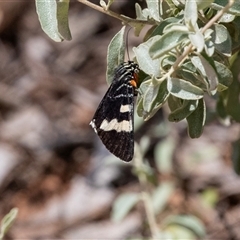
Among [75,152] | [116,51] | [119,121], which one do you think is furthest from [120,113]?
[75,152]

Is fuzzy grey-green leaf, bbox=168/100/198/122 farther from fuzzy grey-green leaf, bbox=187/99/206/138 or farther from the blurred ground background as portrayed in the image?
the blurred ground background

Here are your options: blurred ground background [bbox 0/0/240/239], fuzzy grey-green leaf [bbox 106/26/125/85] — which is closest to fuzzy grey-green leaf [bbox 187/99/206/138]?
fuzzy grey-green leaf [bbox 106/26/125/85]

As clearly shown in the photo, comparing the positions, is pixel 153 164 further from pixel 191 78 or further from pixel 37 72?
pixel 191 78

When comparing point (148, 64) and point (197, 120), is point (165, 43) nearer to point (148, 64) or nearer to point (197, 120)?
point (148, 64)

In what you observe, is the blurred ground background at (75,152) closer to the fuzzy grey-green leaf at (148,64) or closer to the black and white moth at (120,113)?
the black and white moth at (120,113)

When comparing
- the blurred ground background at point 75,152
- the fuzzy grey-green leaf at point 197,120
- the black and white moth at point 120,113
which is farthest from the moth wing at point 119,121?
the blurred ground background at point 75,152
